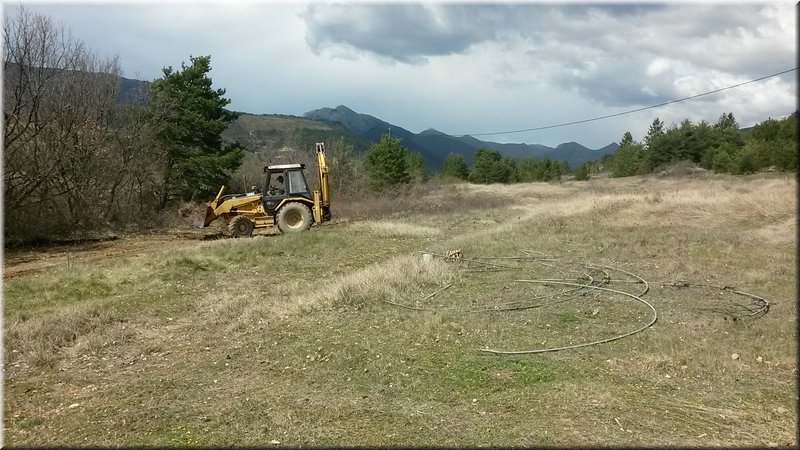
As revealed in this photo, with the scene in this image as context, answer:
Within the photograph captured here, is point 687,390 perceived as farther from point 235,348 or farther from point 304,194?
point 304,194

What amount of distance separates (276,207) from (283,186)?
869 millimetres

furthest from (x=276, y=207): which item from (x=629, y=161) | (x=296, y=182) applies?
(x=629, y=161)

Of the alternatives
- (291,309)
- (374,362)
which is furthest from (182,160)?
(374,362)

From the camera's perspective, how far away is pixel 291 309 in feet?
26.8

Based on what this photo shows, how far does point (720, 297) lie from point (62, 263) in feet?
43.9

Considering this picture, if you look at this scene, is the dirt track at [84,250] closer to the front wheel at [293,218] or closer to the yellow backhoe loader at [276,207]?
the yellow backhoe loader at [276,207]

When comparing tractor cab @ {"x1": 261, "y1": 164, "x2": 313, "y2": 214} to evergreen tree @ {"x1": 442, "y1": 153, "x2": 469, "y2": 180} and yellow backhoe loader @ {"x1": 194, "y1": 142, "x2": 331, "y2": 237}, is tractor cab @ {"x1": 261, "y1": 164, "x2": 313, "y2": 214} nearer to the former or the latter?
yellow backhoe loader @ {"x1": 194, "y1": 142, "x2": 331, "y2": 237}

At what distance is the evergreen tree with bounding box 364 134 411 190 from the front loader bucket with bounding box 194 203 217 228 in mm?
20297

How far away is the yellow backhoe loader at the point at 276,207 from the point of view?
1723cm

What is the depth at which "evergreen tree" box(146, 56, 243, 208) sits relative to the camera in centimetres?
2278

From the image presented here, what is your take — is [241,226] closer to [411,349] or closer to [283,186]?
[283,186]

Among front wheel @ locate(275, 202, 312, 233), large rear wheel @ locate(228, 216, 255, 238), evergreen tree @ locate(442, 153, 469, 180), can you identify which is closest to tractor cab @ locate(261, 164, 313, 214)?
front wheel @ locate(275, 202, 312, 233)

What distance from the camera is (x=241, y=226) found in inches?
670

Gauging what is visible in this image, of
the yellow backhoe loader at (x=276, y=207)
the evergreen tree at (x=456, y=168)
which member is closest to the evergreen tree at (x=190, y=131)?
the yellow backhoe loader at (x=276, y=207)
